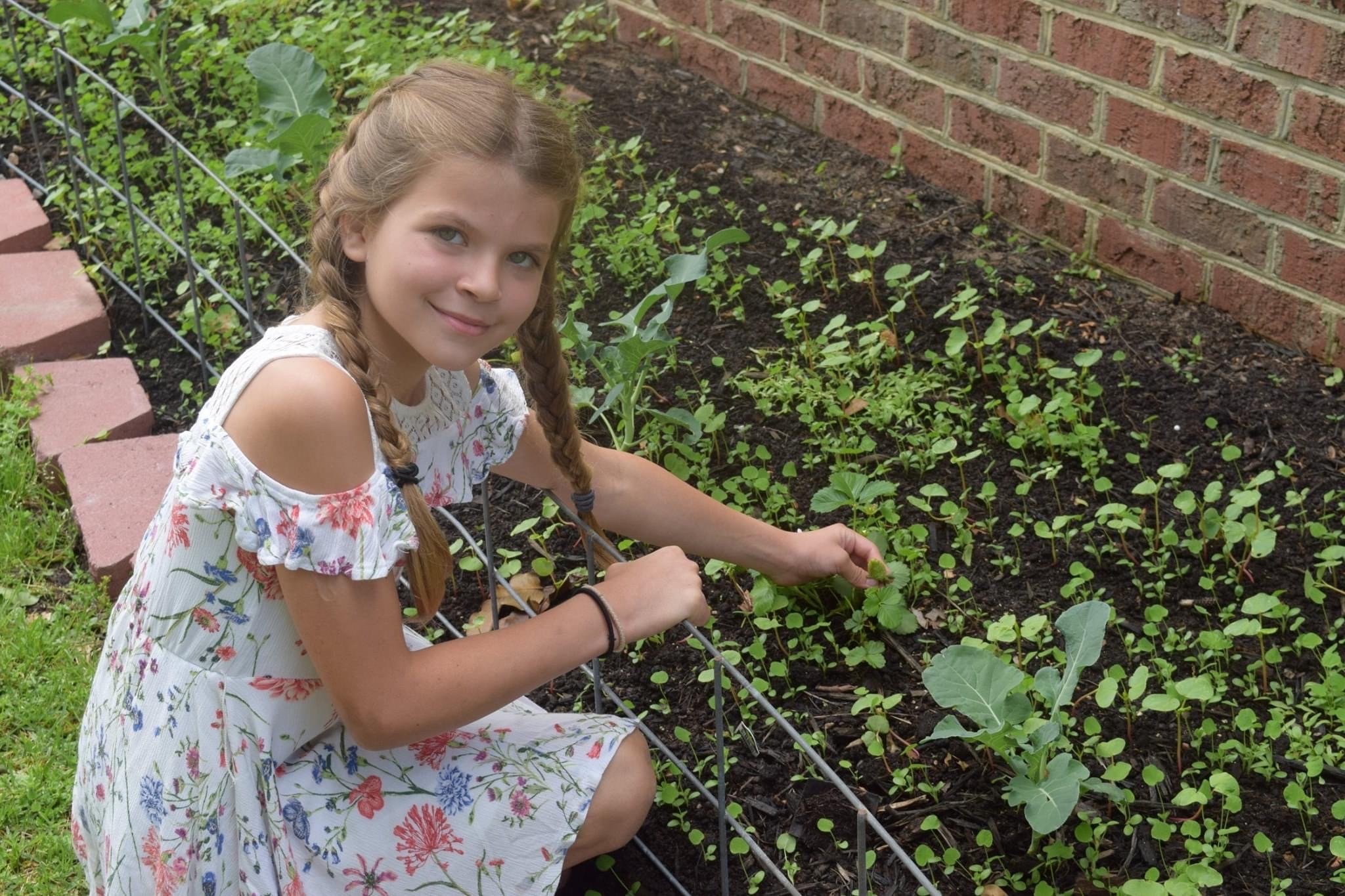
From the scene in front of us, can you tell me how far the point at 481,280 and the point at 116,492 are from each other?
1669mm

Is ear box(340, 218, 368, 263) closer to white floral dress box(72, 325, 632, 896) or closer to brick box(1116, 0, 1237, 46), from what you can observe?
white floral dress box(72, 325, 632, 896)

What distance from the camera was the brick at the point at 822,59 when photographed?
4035 mm

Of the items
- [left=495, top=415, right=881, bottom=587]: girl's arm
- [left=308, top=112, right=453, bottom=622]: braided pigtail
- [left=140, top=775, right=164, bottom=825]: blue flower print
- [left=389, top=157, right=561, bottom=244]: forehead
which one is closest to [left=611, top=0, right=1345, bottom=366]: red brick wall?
[left=495, top=415, right=881, bottom=587]: girl's arm

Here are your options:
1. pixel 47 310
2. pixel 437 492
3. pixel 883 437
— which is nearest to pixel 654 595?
pixel 437 492

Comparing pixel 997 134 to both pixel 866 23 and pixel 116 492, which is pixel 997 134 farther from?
pixel 116 492

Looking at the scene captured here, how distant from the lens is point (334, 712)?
2.10m

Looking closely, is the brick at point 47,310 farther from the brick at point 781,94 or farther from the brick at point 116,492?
the brick at point 781,94

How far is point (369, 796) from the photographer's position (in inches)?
80.4

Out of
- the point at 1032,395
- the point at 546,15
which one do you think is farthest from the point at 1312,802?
the point at 546,15

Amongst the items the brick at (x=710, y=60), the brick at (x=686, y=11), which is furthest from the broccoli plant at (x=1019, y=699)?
the brick at (x=686, y=11)

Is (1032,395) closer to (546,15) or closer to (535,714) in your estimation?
(535,714)

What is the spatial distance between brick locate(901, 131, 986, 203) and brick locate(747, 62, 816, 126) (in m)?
0.38

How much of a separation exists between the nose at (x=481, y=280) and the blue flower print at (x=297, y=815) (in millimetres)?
765

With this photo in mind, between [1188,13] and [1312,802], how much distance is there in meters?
1.76
